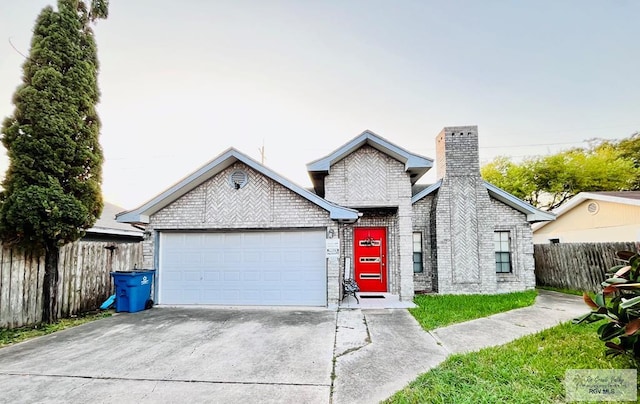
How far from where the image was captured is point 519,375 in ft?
12.4

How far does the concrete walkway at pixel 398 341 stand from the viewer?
3.76 m

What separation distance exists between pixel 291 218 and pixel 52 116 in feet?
19.9

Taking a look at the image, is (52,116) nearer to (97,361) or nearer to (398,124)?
(97,361)

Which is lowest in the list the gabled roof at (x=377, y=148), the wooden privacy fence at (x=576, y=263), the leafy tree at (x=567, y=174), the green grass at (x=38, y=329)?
the green grass at (x=38, y=329)

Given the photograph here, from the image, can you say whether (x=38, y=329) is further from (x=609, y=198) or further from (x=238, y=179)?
(x=609, y=198)

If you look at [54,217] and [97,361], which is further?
[54,217]

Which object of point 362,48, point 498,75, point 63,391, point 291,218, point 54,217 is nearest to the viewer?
point 63,391

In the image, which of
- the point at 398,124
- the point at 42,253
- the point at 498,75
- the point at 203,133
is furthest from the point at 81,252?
the point at 498,75

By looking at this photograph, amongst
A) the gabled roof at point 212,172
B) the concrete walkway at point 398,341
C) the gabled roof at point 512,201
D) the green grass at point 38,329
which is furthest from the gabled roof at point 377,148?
the green grass at point 38,329

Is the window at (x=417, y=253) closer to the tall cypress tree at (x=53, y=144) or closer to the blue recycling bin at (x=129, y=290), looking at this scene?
the blue recycling bin at (x=129, y=290)

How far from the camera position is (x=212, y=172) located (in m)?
8.78

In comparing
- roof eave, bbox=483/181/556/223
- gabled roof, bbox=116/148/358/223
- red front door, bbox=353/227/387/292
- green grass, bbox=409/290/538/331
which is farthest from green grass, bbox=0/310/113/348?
roof eave, bbox=483/181/556/223

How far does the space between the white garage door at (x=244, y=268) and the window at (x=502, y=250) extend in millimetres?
7048

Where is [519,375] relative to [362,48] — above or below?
below
